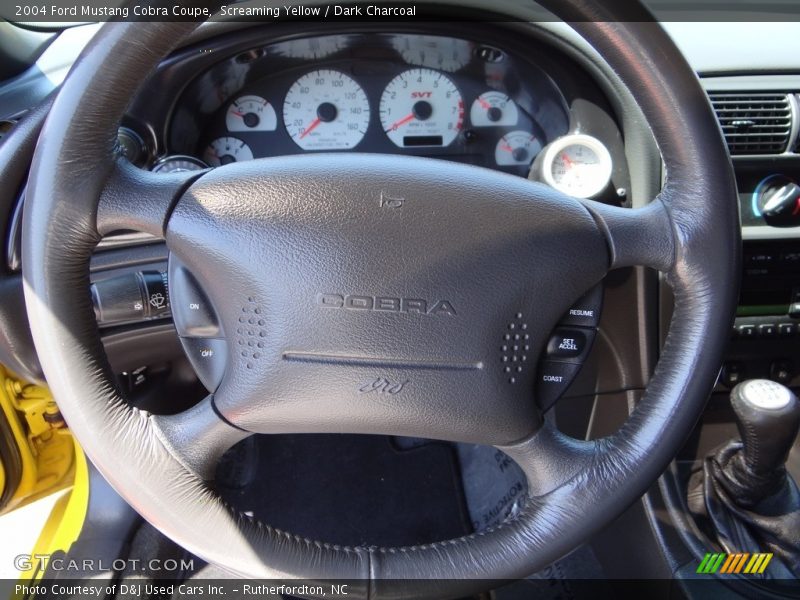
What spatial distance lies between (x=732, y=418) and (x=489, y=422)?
1.02m

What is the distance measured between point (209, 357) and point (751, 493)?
109 cm

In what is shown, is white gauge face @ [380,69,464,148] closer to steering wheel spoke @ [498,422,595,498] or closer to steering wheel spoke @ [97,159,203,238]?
steering wheel spoke @ [97,159,203,238]

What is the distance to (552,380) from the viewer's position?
36.4 inches

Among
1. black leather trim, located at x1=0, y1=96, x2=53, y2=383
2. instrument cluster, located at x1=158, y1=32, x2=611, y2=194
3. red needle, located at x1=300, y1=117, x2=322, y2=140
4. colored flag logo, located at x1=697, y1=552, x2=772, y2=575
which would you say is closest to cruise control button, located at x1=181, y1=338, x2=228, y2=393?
black leather trim, located at x1=0, y1=96, x2=53, y2=383

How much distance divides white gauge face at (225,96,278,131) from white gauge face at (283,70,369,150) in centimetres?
3

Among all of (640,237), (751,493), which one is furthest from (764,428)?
(640,237)

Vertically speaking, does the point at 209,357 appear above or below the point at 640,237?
below

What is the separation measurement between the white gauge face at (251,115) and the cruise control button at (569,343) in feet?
2.96

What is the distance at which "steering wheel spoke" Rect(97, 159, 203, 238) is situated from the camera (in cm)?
85

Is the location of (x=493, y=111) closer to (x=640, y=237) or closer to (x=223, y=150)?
(x=223, y=150)

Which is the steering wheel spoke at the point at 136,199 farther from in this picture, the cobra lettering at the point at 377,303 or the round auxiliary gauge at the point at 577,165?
the round auxiliary gauge at the point at 577,165

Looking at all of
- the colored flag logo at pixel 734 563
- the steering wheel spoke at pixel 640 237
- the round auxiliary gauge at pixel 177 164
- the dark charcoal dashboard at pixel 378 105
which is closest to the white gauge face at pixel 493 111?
the dark charcoal dashboard at pixel 378 105

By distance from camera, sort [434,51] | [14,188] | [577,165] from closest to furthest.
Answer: [14,188] → [577,165] → [434,51]

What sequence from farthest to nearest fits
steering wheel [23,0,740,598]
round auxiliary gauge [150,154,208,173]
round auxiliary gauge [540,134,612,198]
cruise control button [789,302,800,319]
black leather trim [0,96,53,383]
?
cruise control button [789,302,800,319] → round auxiliary gauge [540,134,612,198] → round auxiliary gauge [150,154,208,173] → black leather trim [0,96,53,383] → steering wheel [23,0,740,598]
